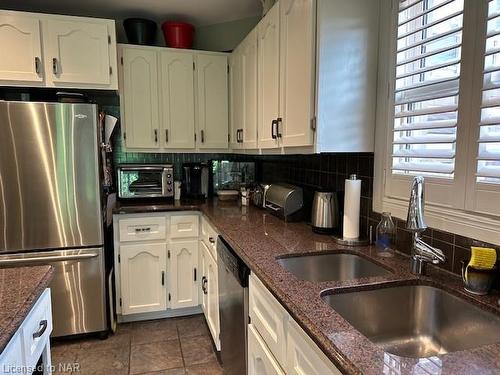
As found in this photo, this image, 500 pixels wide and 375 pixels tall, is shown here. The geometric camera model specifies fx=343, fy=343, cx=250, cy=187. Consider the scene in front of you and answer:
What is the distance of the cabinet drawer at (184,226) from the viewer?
2.66m

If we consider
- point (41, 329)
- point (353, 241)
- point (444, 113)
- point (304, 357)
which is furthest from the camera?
point (353, 241)

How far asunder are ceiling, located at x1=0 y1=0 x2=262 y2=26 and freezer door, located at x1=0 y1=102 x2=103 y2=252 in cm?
94

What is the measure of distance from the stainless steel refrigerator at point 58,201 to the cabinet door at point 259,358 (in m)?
1.41

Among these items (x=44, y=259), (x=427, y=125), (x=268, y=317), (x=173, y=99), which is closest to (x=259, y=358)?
(x=268, y=317)

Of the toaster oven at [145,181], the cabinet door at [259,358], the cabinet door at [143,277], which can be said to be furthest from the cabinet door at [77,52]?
the cabinet door at [259,358]

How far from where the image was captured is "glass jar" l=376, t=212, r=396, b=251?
153 cm

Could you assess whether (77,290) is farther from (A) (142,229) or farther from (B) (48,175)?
(B) (48,175)

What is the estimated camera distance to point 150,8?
8.77ft

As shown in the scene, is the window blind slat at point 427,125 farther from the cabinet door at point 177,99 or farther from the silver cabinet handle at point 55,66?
the silver cabinet handle at point 55,66

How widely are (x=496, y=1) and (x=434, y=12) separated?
26 cm

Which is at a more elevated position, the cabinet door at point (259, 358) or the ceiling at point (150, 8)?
the ceiling at point (150, 8)

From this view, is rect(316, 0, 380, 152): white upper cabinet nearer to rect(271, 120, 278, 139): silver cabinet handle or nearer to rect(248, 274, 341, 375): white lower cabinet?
rect(271, 120, 278, 139): silver cabinet handle

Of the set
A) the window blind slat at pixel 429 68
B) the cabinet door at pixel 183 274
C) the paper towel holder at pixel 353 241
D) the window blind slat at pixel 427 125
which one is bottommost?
the cabinet door at pixel 183 274

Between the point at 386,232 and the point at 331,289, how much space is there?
0.55 meters
